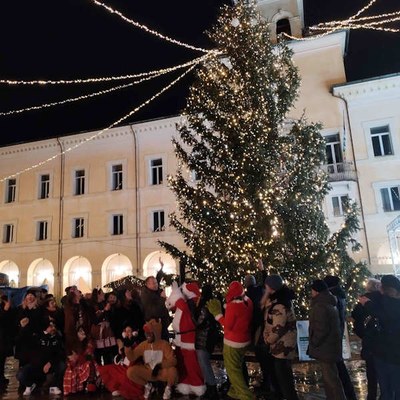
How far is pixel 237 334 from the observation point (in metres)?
6.48

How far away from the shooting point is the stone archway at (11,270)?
1144 inches

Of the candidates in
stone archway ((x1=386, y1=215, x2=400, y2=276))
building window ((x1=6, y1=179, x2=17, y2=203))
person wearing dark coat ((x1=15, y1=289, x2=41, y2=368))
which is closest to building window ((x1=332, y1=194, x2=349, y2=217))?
stone archway ((x1=386, y1=215, x2=400, y2=276))

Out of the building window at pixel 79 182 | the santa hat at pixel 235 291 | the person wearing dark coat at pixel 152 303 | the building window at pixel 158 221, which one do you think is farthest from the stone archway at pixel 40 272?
the santa hat at pixel 235 291

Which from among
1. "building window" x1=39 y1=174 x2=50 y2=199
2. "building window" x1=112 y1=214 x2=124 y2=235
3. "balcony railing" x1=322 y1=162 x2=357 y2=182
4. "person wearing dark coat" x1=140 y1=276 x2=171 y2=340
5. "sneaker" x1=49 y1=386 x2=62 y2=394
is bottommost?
"sneaker" x1=49 y1=386 x2=62 y2=394

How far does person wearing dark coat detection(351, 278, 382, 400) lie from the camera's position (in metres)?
5.66

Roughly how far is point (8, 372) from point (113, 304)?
4.32m

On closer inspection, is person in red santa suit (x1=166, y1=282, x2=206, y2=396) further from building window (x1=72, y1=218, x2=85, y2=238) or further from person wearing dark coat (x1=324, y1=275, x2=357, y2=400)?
building window (x1=72, y1=218, x2=85, y2=238)

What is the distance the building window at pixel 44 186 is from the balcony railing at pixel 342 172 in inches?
779

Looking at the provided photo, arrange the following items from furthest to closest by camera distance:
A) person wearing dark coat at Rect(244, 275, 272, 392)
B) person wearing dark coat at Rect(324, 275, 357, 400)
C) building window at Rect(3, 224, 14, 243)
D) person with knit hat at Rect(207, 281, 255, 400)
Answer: building window at Rect(3, 224, 14, 243) → person wearing dark coat at Rect(244, 275, 272, 392) → person with knit hat at Rect(207, 281, 255, 400) → person wearing dark coat at Rect(324, 275, 357, 400)

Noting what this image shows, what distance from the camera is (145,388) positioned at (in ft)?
23.7

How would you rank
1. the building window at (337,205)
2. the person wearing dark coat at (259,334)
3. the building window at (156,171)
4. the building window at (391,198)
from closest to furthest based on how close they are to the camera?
1. the person wearing dark coat at (259,334)
2. the building window at (391,198)
3. the building window at (337,205)
4. the building window at (156,171)

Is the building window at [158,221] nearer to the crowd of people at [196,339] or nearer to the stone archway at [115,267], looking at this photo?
the stone archway at [115,267]

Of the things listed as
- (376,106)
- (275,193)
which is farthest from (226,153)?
(376,106)

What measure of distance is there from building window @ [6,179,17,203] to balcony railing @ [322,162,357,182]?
22825mm
